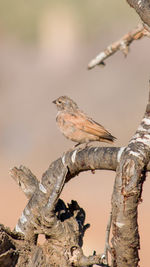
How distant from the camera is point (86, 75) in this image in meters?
25.6

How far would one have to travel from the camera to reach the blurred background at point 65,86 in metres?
16.3

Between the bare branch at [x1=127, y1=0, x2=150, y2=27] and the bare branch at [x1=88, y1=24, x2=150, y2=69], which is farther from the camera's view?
the bare branch at [x1=88, y1=24, x2=150, y2=69]

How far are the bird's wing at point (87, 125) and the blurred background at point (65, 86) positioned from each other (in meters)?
4.23

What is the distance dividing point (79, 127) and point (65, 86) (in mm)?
16298

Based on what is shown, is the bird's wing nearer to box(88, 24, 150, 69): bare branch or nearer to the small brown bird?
the small brown bird

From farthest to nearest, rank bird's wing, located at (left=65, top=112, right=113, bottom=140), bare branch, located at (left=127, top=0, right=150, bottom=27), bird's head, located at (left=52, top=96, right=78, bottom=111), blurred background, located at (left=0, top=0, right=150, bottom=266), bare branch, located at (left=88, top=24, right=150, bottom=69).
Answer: blurred background, located at (left=0, top=0, right=150, bottom=266), bird's head, located at (left=52, top=96, right=78, bottom=111), bare branch, located at (left=88, top=24, right=150, bottom=69), bird's wing, located at (left=65, top=112, right=113, bottom=140), bare branch, located at (left=127, top=0, right=150, bottom=27)

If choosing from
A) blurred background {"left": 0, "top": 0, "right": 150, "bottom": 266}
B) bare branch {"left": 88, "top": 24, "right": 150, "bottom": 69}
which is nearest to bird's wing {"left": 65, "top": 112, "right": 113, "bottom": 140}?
bare branch {"left": 88, "top": 24, "right": 150, "bottom": 69}

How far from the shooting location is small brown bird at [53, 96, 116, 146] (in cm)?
823

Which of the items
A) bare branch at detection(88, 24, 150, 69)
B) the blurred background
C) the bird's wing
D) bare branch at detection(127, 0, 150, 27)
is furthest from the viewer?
the blurred background

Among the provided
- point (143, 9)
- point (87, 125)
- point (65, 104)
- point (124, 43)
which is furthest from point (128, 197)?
point (65, 104)

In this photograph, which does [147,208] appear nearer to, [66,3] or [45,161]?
[45,161]

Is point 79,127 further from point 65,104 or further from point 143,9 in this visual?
point 143,9

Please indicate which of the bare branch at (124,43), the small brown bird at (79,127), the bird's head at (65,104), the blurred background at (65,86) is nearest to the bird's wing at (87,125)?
the small brown bird at (79,127)

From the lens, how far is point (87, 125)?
8445 millimetres
